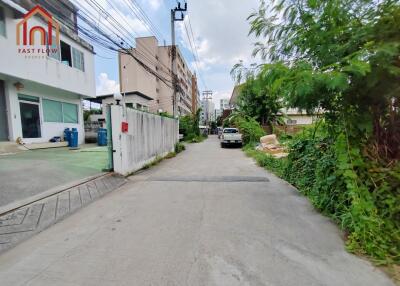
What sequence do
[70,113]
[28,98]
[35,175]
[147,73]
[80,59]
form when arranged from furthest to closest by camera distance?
1. [147,73]
2. [70,113]
3. [80,59]
4. [28,98]
5. [35,175]

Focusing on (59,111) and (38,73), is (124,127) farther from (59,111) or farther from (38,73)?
(59,111)

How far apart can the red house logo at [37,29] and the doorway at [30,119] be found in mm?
2869

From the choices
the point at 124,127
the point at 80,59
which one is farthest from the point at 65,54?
the point at 124,127

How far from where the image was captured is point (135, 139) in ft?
23.6

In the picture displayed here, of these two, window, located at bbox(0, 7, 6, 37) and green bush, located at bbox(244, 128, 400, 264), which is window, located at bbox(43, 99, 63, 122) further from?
green bush, located at bbox(244, 128, 400, 264)

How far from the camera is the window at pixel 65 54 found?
11336mm

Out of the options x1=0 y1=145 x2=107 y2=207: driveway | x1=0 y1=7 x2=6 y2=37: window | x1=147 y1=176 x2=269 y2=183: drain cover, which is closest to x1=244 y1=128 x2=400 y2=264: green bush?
x1=147 y1=176 x2=269 y2=183: drain cover

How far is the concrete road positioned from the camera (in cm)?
216

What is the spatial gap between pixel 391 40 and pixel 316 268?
2752 mm

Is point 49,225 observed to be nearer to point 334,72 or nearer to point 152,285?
point 152,285

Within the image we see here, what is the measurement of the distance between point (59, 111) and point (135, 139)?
789cm

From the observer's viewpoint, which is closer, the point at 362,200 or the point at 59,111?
the point at 362,200

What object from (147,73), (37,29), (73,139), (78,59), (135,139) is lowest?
(73,139)

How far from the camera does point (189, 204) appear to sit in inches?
166
